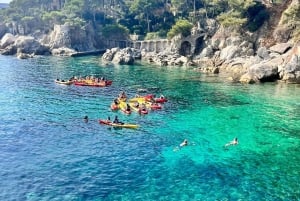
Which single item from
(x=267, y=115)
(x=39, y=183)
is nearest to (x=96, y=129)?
(x=39, y=183)

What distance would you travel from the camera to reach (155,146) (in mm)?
40594

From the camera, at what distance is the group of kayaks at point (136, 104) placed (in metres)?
53.9

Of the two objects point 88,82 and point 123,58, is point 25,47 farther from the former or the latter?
point 88,82

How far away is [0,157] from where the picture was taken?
3681 centimetres

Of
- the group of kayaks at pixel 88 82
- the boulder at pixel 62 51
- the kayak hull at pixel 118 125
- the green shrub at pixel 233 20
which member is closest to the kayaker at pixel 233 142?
the kayak hull at pixel 118 125

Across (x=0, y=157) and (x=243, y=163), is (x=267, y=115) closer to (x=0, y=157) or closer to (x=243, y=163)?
(x=243, y=163)

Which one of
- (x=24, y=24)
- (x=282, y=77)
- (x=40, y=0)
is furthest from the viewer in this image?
(x=40, y=0)

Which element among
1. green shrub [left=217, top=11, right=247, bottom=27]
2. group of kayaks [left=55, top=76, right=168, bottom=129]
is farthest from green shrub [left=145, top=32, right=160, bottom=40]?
group of kayaks [left=55, top=76, right=168, bottom=129]

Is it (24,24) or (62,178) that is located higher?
(24,24)

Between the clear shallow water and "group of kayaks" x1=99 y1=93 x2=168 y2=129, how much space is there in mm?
1269

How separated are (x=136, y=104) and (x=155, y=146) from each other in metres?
16.8

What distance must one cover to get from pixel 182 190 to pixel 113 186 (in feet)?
17.8

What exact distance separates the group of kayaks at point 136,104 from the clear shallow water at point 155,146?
4.16 feet

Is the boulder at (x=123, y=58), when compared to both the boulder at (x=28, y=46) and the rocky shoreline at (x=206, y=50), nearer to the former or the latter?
the rocky shoreline at (x=206, y=50)
